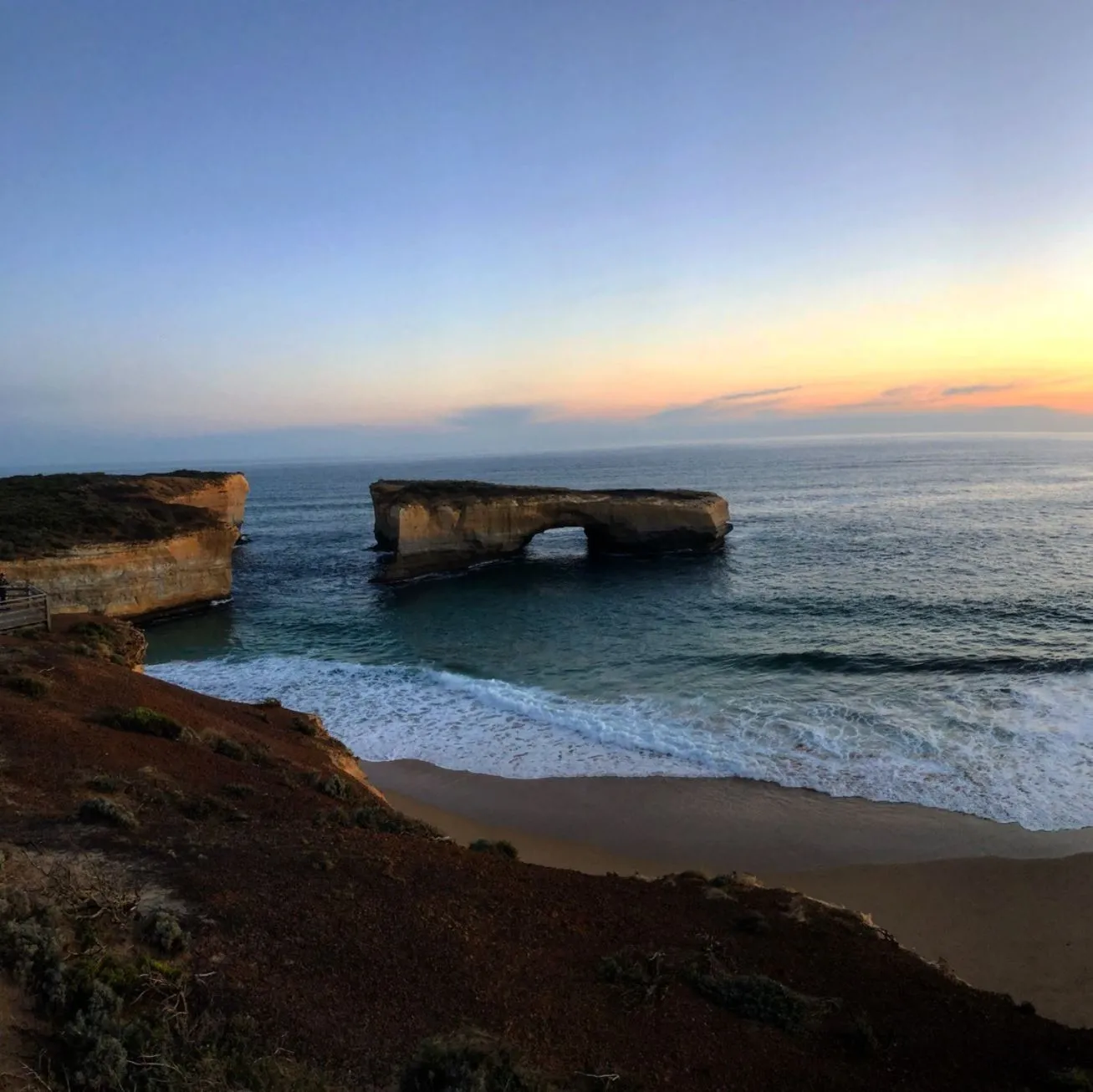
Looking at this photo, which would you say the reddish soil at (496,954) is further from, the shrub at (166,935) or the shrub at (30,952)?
→ the shrub at (30,952)

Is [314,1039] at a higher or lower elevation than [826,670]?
higher

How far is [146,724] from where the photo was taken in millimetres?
12227

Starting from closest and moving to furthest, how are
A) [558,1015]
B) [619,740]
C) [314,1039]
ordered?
[314,1039], [558,1015], [619,740]

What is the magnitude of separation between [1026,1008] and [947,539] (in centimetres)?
3801

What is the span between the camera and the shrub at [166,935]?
6352 mm

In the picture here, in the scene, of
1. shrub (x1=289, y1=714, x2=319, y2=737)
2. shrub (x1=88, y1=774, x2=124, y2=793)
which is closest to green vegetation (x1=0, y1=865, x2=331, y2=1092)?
shrub (x1=88, y1=774, x2=124, y2=793)

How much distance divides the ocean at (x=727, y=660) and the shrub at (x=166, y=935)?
32.7ft

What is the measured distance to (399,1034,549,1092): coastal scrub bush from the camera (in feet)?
16.7

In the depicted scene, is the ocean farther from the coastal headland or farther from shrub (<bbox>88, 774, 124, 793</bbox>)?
shrub (<bbox>88, 774, 124, 793</bbox>)

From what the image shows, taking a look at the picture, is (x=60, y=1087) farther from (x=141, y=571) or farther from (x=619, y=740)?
(x=141, y=571)

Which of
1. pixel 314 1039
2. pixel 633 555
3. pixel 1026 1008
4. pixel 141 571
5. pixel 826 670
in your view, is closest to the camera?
pixel 314 1039

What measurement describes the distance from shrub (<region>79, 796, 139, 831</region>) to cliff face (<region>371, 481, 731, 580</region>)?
29731 millimetres

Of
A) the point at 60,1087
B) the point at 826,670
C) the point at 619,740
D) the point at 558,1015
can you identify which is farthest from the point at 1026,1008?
the point at 826,670

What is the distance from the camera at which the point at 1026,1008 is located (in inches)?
276
